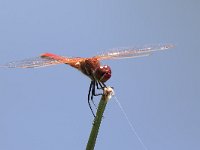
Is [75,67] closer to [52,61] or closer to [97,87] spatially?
[52,61]

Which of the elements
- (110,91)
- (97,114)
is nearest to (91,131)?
(97,114)

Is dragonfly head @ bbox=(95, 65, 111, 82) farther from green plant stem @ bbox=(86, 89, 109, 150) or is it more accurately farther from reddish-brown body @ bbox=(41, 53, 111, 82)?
green plant stem @ bbox=(86, 89, 109, 150)

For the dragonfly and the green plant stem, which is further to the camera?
the dragonfly

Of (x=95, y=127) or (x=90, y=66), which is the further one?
(x=90, y=66)

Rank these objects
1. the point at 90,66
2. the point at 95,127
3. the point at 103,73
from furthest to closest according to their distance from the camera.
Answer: the point at 90,66 → the point at 103,73 → the point at 95,127

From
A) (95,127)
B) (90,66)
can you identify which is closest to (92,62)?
(90,66)

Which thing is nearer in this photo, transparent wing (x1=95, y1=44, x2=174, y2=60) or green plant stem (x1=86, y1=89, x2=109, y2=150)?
green plant stem (x1=86, y1=89, x2=109, y2=150)

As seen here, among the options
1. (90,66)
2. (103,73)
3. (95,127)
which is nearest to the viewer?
(95,127)

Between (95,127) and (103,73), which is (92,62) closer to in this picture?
(103,73)
